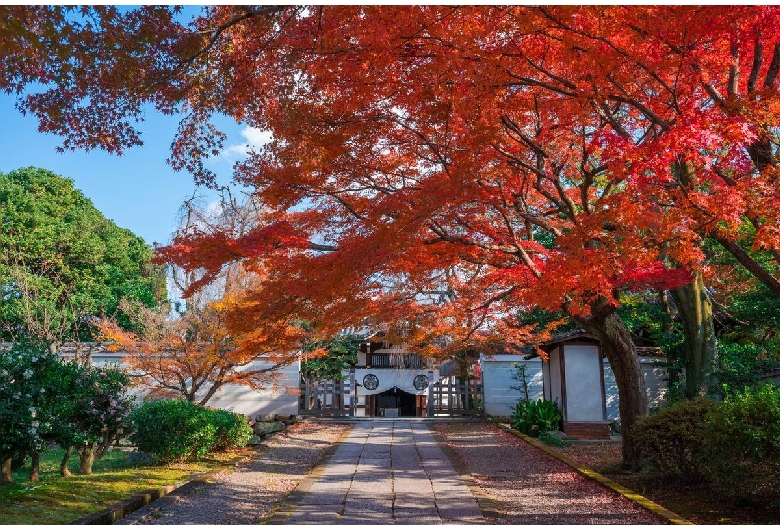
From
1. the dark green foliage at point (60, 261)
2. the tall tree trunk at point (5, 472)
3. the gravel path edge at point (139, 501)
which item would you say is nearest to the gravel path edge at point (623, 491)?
the gravel path edge at point (139, 501)

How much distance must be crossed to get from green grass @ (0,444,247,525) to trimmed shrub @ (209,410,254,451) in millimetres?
995

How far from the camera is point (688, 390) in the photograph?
9992 mm

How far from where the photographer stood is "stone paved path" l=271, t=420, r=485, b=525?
5617 mm

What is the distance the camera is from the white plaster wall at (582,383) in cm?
1298

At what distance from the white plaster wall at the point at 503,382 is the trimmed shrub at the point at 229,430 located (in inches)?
348

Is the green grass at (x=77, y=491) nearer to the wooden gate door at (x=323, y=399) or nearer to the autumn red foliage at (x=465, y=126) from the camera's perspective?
the autumn red foliage at (x=465, y=126)

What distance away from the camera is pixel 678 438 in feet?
22.8

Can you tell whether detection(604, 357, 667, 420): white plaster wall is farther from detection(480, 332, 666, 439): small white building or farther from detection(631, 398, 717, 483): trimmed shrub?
detection(631, 398, 717, 483): trimmed shrub

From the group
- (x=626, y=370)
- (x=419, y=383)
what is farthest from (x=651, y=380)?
(x=419, y=383)

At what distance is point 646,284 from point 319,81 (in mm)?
5550

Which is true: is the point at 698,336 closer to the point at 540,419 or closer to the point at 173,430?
the point at 540,419

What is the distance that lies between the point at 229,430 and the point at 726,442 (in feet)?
24.8

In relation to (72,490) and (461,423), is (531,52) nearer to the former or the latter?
(72,490)

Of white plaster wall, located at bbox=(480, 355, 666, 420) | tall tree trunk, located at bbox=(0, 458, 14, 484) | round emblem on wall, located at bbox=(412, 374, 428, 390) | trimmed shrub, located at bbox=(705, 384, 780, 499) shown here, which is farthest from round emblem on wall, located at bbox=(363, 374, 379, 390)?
trimmed shrub, located at bbox=(705, 384, 780, 499)
